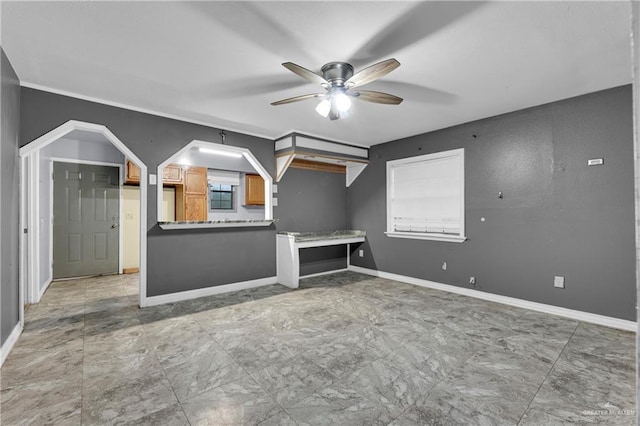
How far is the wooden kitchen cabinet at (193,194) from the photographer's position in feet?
18.6

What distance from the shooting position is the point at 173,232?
396 centimetres

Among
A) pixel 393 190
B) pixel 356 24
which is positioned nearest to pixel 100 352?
pixel 356 24

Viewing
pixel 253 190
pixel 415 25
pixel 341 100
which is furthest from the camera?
pixel 253 190

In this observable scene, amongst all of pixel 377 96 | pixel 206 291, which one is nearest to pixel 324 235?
pixel 206 291

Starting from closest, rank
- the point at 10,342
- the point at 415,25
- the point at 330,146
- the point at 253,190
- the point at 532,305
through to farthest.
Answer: the point at 415,25 < the point at 10,342 < the point at 532,305 < the point at 330,146 < the point at 253,190

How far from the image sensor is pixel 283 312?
3520mm

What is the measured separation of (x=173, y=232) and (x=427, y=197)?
12.9ft

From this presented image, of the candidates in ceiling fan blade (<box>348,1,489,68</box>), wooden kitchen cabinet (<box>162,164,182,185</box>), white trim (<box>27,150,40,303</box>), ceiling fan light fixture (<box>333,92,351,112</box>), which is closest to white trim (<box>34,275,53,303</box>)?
white trim (<box>27,150,40,303</box>)

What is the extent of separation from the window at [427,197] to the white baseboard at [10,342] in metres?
4.89

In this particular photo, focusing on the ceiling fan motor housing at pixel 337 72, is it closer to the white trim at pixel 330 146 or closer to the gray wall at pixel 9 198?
the white trim at pixel 330 146

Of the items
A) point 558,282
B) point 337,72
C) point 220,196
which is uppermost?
point 337,72

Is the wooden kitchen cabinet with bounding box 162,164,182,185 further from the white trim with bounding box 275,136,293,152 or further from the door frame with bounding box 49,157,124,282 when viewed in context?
the white trim with bounding box 275,136,293,152

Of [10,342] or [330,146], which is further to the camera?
[330,146]

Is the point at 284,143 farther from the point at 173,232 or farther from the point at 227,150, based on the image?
the point at 173,232
